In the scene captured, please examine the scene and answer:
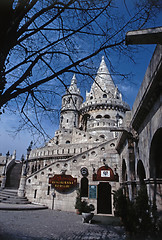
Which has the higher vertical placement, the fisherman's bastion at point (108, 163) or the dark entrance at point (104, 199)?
the fisherman's bastion at point (108, 163)

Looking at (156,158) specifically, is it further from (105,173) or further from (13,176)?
(13,176)

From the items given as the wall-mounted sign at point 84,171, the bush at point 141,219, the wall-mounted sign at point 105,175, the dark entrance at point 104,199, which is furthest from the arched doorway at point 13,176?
the bush at point 141,219

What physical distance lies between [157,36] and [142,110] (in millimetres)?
3243

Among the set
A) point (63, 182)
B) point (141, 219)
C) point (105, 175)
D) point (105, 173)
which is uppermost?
point (105, 173)

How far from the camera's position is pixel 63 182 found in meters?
13.6

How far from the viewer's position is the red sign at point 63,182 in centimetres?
1347

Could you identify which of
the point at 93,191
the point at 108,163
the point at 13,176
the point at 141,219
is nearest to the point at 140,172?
the point at 141,219

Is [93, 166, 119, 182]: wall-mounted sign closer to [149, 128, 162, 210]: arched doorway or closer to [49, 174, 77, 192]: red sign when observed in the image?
[49, 174, 77, 192]: red sign

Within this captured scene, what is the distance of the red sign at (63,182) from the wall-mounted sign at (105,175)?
1935mm

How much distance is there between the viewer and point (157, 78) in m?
4.69

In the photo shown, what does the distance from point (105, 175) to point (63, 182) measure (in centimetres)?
363

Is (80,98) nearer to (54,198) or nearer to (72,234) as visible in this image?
(54,198)

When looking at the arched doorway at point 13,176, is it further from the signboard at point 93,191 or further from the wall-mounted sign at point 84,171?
the signboard at point 93,191

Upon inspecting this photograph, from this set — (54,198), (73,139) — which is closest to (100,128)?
(73,139)
